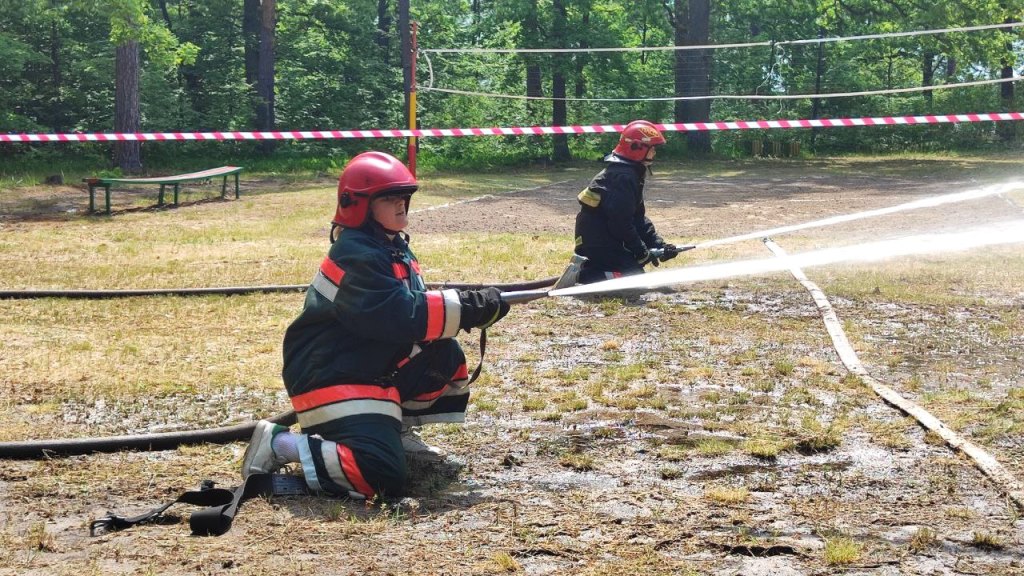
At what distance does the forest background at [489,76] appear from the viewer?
86.5ft

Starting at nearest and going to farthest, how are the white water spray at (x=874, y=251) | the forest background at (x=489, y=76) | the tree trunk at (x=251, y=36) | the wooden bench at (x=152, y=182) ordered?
the white water spray at (x=874, y=251) → the wooden bench at (x=152, y=182) → the forest background at (x=489, y=76) → the tree trunk at (x=251, y=36)

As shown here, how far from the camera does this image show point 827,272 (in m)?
10.7

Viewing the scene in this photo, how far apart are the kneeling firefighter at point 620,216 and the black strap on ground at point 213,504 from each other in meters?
5.23

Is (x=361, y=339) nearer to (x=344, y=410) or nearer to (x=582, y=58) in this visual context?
(x=344, y=410)

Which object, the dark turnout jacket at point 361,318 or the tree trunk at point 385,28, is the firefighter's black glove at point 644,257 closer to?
the dark turnout jacket at point 361,318

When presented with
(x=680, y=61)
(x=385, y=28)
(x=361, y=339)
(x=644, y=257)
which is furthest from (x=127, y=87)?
(x=385, y=28)

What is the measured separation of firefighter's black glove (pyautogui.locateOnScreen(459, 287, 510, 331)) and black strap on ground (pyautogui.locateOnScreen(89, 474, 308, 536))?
3.33ft

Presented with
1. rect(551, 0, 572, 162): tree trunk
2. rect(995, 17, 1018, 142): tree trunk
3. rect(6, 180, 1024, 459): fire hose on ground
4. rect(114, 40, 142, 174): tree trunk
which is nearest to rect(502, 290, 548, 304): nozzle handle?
rect(6, 180, 1024, 459): fire hose on ground

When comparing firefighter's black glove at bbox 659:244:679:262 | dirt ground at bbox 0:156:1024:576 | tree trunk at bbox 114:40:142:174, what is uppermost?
tree trunk at bbox 114:40:142:174

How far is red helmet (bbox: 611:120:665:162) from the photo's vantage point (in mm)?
9531

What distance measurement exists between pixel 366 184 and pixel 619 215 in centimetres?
491

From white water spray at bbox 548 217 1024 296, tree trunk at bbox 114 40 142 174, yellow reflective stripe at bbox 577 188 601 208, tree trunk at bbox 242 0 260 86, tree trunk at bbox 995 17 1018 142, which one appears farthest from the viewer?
tree trunk at bbox 242 0 260 86

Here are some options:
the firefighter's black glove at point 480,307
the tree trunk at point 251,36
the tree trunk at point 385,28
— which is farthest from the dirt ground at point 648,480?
the tree trunk at point 251,36

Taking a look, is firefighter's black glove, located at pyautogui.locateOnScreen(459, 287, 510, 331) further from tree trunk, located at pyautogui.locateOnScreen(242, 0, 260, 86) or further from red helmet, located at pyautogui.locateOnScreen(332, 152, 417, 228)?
tree trunk, located at pyautogui.locateOnScreen(242, 0, 260, 86)
